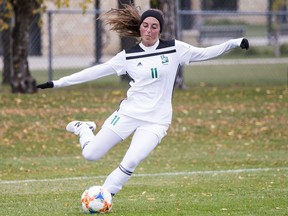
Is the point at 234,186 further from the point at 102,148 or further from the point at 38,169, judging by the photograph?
the point at 38,169

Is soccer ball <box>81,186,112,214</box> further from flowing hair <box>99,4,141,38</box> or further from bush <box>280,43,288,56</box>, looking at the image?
bush <box>280,43,288,56</box>

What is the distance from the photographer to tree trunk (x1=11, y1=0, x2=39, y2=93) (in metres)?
21.6

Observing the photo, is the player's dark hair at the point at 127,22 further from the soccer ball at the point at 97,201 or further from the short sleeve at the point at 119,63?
the soccer ball at the point at 97,201

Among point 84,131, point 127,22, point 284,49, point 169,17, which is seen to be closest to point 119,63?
point 127,22

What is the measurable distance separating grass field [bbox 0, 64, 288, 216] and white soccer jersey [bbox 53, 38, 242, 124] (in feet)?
3.32

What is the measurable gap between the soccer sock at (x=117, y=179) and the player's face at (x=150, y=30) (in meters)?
1.28

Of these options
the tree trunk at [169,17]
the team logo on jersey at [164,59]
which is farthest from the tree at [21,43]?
the team logo on jersey at [164,59]

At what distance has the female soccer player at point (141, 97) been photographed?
978cm

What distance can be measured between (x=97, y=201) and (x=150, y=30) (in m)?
1.80

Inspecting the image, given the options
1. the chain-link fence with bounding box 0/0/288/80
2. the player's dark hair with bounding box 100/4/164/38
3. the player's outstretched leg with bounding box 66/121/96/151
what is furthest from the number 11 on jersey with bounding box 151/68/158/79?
the chain-link fence with bounding box 0/0/288/80

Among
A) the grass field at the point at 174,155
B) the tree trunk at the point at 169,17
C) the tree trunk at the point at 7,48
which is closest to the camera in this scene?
the grass field at the point at 174,155

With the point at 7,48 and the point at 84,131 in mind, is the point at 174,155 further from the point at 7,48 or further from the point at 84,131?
the point at 7,48

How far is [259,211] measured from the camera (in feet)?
32.1

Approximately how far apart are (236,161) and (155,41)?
5714 millimetres
